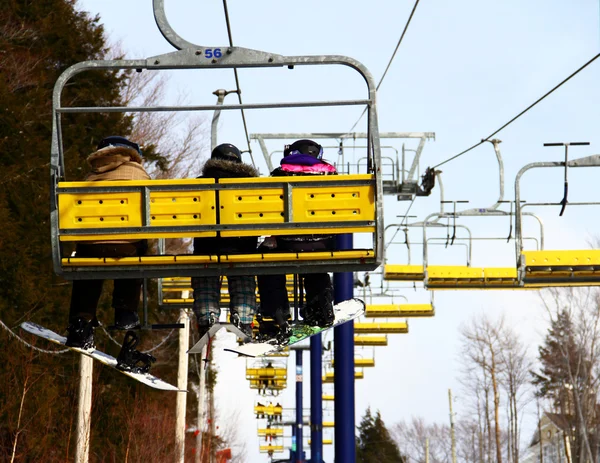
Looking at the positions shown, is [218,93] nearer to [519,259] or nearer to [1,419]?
[519,259]

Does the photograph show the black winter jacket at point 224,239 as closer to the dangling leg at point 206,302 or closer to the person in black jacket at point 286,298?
the person in black jacket at point 286,298

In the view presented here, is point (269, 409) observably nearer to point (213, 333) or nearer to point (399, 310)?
point (399, 310)

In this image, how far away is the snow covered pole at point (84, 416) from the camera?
16.3 meters

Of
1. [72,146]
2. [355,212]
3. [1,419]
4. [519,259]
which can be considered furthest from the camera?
[72,146]

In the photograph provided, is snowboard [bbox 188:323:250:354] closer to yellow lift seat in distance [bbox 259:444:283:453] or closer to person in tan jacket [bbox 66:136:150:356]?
person in tan jacket [bbox 66:136:150:356]

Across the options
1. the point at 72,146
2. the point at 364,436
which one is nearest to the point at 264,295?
the point at 72,146

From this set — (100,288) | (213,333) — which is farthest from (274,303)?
(100,288)

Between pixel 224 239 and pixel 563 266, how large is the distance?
23.3ft

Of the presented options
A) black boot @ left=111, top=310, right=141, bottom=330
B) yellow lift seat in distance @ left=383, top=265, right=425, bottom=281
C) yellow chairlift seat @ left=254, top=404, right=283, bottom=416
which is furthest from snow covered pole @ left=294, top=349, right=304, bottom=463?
black boot @ left=111, top=310, right=141, bottom=330

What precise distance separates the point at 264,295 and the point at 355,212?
1.48 m

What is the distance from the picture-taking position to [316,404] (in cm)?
2372

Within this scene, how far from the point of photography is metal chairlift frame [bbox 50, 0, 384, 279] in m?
7.03

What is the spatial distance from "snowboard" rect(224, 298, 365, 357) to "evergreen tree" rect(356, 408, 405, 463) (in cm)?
6176

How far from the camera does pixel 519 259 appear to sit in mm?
13695
